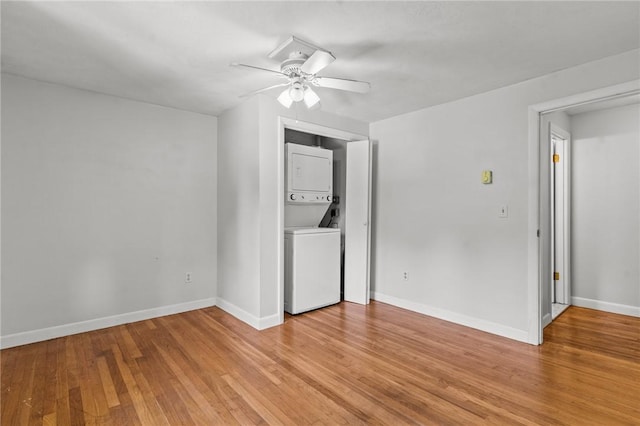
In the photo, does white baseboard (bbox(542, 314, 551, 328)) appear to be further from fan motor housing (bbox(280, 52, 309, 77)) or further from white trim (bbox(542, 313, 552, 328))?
fan motor housing (bbox(280, 52, 309, 77))

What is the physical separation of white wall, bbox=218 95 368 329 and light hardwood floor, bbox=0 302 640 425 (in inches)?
12.4

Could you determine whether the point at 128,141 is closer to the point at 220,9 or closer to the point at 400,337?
the point at 220,9

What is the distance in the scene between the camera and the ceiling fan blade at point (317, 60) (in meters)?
1.92

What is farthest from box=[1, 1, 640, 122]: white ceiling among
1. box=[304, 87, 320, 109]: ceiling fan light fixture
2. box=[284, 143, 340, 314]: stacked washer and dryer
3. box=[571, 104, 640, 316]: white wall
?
box=[571, 104, 640, 316]: white wall

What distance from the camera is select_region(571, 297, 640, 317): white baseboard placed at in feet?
11.8

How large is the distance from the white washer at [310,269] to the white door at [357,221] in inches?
7.4

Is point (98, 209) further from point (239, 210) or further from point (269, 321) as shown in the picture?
point (269, 321)

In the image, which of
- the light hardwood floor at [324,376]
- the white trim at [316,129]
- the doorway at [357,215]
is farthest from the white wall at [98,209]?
the doorway at [357,215]

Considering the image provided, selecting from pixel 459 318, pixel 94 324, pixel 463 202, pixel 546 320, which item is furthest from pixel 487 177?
pixel 94 324

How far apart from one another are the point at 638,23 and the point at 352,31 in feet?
5.79

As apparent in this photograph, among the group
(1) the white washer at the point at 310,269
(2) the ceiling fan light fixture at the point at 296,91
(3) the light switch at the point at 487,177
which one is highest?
(2) the ceiling fan light fixture at the point at 296,91

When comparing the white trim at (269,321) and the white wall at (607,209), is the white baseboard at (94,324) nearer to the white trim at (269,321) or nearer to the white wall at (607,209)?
the white trim at (269,321)

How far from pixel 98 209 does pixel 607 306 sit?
5.71 m

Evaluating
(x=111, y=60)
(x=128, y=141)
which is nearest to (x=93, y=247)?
(x=128, y=141)
